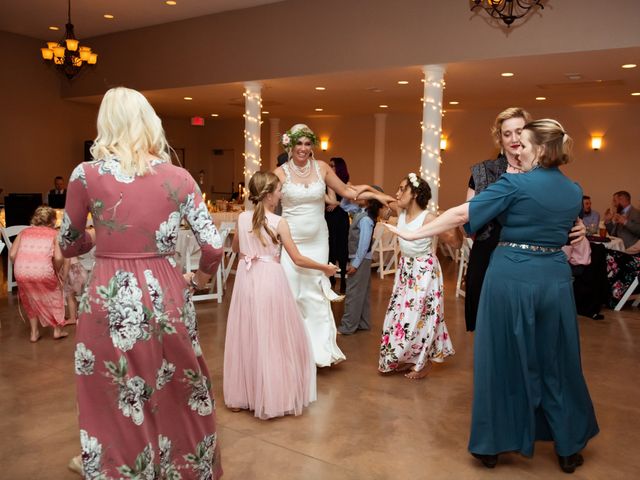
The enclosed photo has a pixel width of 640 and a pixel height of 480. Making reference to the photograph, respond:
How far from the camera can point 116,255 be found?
2.11 metres

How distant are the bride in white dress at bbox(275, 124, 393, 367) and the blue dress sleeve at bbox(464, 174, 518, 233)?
5.78 ft

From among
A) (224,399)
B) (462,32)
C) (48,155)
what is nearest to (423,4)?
(462,32)

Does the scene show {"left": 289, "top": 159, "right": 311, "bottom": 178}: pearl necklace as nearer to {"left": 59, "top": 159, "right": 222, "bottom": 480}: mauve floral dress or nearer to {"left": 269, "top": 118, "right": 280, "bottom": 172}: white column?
{"left": 59, "top": 159, "right": 222, "bottom": 480}: mauve floral dress

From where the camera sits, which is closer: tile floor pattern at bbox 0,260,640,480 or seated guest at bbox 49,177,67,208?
tile floor pattern at bbox 0,260,640,480

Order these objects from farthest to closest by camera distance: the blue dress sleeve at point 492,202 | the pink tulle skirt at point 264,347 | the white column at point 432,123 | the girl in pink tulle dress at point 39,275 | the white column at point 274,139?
the white column at point 274,139
the white column at point 432,123
the girl in pink tulle dress at point 39,275
the pink tulle skirt at point 264,347
the blue dress sleeve at point 492,202

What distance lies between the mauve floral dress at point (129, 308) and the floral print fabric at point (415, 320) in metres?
2.37

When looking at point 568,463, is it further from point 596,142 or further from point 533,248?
point 596,142

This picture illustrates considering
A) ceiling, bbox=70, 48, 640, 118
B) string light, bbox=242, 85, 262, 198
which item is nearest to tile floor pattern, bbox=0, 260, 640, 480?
ceiling, bbox=70, 48, 640, 118

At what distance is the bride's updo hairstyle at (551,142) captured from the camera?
268cm

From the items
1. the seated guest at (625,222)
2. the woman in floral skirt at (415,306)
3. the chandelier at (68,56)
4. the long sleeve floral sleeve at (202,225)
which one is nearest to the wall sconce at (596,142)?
the seated guest at (625,222)

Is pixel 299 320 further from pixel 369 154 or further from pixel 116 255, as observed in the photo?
pixel 369 154

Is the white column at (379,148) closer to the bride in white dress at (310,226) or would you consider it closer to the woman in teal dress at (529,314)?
the bride in white dress at (310,226)

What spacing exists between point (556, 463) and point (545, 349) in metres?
0.72

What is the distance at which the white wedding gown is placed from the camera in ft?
14.2
